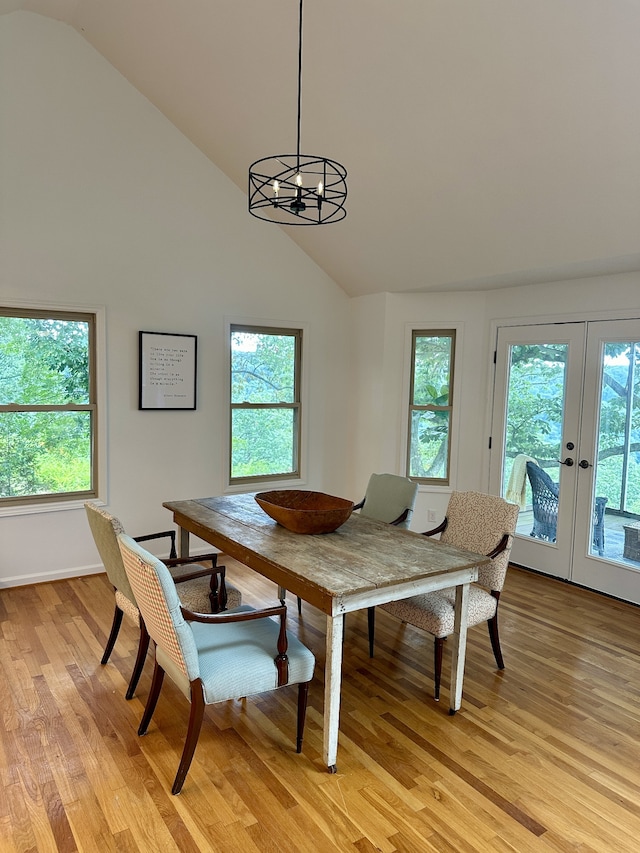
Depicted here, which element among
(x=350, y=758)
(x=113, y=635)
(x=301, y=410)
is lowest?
(x=350, y=758)

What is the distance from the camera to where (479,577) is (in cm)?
313

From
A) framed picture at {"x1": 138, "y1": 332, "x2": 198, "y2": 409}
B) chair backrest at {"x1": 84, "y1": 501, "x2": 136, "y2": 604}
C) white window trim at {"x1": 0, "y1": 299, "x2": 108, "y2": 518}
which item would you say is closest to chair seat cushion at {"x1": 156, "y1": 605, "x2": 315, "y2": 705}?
chair backrest at {"x1": 84, "y1": 501, "x2": 136, "y2": 604}

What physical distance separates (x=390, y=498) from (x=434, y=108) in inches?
89.7

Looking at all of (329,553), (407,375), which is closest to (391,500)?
(329,553)

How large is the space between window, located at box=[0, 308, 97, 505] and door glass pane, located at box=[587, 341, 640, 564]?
3.79 meters

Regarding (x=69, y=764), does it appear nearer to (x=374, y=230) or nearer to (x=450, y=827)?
(x=450, y=827)

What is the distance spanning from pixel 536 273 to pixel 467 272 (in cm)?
51

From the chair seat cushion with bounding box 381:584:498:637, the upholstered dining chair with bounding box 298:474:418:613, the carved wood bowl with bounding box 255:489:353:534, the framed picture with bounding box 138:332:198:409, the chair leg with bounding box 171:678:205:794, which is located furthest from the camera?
the framed picture with bounding box 138:332:198:409

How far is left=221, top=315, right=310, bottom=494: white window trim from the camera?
5.09 m

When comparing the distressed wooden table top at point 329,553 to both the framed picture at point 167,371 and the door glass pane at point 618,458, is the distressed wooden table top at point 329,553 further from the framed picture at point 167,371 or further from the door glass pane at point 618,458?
the door glass pane at point 618,458

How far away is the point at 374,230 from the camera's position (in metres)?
4.63

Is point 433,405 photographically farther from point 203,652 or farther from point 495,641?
point 203,652

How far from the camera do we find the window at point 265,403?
5234mm

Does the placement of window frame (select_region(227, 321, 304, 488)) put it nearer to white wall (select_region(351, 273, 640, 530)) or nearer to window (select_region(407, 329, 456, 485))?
white wall (select_region(351, 273, 640, 530))
